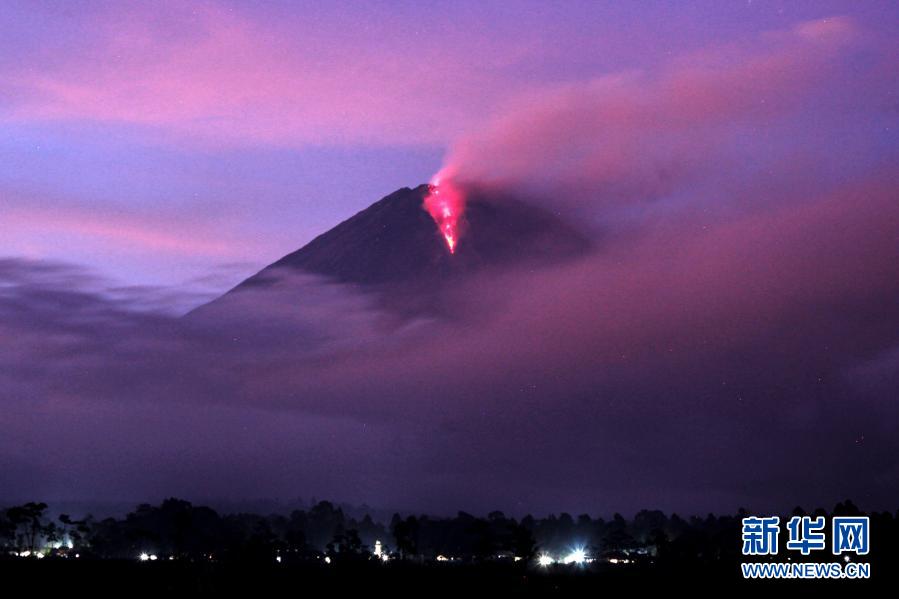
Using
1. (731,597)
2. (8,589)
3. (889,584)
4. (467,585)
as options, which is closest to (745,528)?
(731,597)

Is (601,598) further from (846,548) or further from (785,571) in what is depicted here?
(846,548)

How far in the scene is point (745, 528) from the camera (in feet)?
220

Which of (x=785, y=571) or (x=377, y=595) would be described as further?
(x=377, y=595)

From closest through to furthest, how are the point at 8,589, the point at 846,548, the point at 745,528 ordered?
the point at 846,548 < the point at 745,528 < the point at 8,589

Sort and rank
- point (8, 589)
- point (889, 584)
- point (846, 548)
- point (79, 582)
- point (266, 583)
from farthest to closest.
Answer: point (266, 583)
point (79, 582)
point (889, 584)
point (8, 589)
point (846, 548)

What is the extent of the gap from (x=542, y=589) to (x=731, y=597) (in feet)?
95.1

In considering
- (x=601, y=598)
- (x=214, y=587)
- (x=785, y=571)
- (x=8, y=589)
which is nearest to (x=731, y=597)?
(x=601, y=598)

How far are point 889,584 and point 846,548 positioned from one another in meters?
84.4

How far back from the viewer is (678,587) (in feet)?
517

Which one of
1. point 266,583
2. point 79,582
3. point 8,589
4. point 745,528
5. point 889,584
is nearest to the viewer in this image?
point 745,528

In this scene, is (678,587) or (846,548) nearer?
(846,548)

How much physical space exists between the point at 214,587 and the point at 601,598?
43699mm

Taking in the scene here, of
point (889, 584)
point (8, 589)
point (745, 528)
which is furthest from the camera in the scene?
point (889, 584)

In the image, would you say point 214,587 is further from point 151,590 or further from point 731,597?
point 731,597
